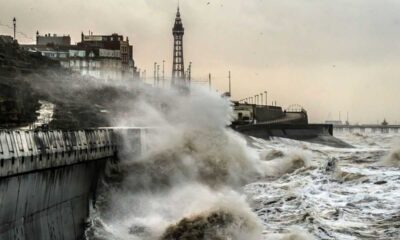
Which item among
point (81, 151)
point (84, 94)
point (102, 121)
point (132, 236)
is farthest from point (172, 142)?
point (84, 94)

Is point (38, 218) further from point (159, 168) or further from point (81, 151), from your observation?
point (159, 168)

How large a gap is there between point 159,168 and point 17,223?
14.8 meters

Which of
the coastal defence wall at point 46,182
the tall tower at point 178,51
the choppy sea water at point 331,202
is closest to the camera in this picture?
the coastal defence wall at point 46,182

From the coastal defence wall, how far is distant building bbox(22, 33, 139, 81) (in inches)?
3025

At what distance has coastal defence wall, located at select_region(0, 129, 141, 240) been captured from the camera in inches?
563

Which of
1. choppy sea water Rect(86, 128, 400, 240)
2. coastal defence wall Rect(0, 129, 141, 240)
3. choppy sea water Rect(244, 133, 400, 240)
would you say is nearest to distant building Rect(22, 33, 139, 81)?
choppy sea water Rect(86, 128, 400, 240)

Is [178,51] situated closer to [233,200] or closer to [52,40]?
[52,40]

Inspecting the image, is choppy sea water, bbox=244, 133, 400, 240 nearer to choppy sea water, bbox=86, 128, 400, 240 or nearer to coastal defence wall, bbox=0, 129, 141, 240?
choppy sea water, bbox=86, 128, 400, 240

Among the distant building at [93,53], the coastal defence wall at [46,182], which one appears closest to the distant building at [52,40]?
the distant building at [93,53]

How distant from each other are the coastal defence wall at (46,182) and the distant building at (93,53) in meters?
→ 76.8

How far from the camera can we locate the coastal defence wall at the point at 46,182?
1431 cm

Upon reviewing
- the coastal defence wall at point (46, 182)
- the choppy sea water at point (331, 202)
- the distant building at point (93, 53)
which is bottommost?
the choppy sea water at point (331, 202)

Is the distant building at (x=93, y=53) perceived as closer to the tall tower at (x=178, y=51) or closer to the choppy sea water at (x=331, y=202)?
the tall tower at (x=178, y=51)

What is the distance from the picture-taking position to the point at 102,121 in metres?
57.9
